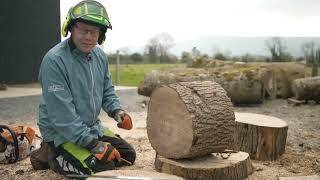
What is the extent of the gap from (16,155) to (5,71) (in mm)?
9222

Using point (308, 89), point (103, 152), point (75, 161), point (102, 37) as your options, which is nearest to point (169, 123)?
point (103, 152)

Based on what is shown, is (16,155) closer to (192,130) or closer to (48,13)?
(192,130)

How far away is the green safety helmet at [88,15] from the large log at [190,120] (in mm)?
728

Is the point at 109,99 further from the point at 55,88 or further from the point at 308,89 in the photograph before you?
the point at 308,89

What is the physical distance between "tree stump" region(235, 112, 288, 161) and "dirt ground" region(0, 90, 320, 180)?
0.10 meters

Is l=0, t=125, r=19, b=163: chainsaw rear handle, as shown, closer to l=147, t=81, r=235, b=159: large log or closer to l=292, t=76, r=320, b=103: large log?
Result: l=147, t=81, r=235, b=159: large log

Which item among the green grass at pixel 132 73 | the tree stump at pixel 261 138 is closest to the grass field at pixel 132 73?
the green grass at pixel 132 73

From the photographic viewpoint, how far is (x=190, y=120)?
11.8ft

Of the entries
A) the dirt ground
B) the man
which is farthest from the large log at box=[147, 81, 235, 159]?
the dirt ground

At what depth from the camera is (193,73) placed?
29.8 feet

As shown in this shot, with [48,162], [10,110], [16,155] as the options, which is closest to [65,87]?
[48,162]

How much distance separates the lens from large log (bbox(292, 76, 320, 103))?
933 cm

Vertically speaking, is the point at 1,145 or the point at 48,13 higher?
the point at 48,13

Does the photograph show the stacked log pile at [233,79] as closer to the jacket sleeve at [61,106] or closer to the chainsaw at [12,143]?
the chainsaw at [12,143]
